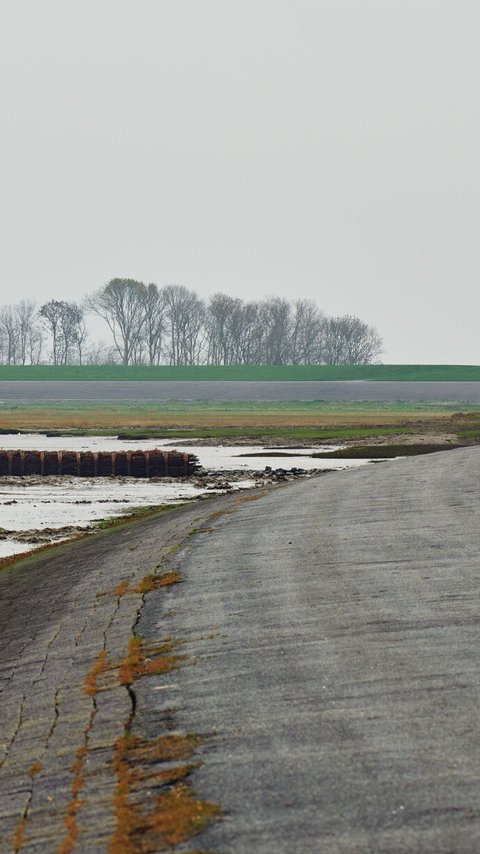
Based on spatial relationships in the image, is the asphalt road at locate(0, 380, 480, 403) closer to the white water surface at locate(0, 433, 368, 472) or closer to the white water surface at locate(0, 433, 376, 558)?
the white water surface at locate(0, 433, 368, 472)

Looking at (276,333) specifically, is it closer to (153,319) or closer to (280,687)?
(153,319)

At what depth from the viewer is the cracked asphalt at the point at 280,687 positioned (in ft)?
27.6

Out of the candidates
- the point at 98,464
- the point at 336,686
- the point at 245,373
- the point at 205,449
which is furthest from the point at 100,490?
the point at 245,373

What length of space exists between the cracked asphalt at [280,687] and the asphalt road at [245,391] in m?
→ 104

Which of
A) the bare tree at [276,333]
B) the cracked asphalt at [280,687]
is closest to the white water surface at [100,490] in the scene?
the cracked asphalt at [280,687]

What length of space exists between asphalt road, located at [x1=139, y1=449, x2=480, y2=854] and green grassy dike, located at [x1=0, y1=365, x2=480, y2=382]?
12890 cm

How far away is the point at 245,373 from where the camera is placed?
510 feet

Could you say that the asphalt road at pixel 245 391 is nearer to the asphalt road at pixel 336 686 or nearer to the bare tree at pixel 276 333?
the bare tree at pixel 276 333

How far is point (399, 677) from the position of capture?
11.5m

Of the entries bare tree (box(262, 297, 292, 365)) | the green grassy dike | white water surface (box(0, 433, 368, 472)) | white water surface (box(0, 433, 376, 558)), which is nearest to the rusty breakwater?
white water surface (box(0, 433, 376, 558))

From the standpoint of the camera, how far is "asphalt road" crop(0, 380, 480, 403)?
126 meters

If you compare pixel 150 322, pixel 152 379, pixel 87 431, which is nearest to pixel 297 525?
pixel 87 431

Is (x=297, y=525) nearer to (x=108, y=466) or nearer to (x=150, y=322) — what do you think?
(x=108, y=466)

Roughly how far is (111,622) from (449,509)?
1048cm
